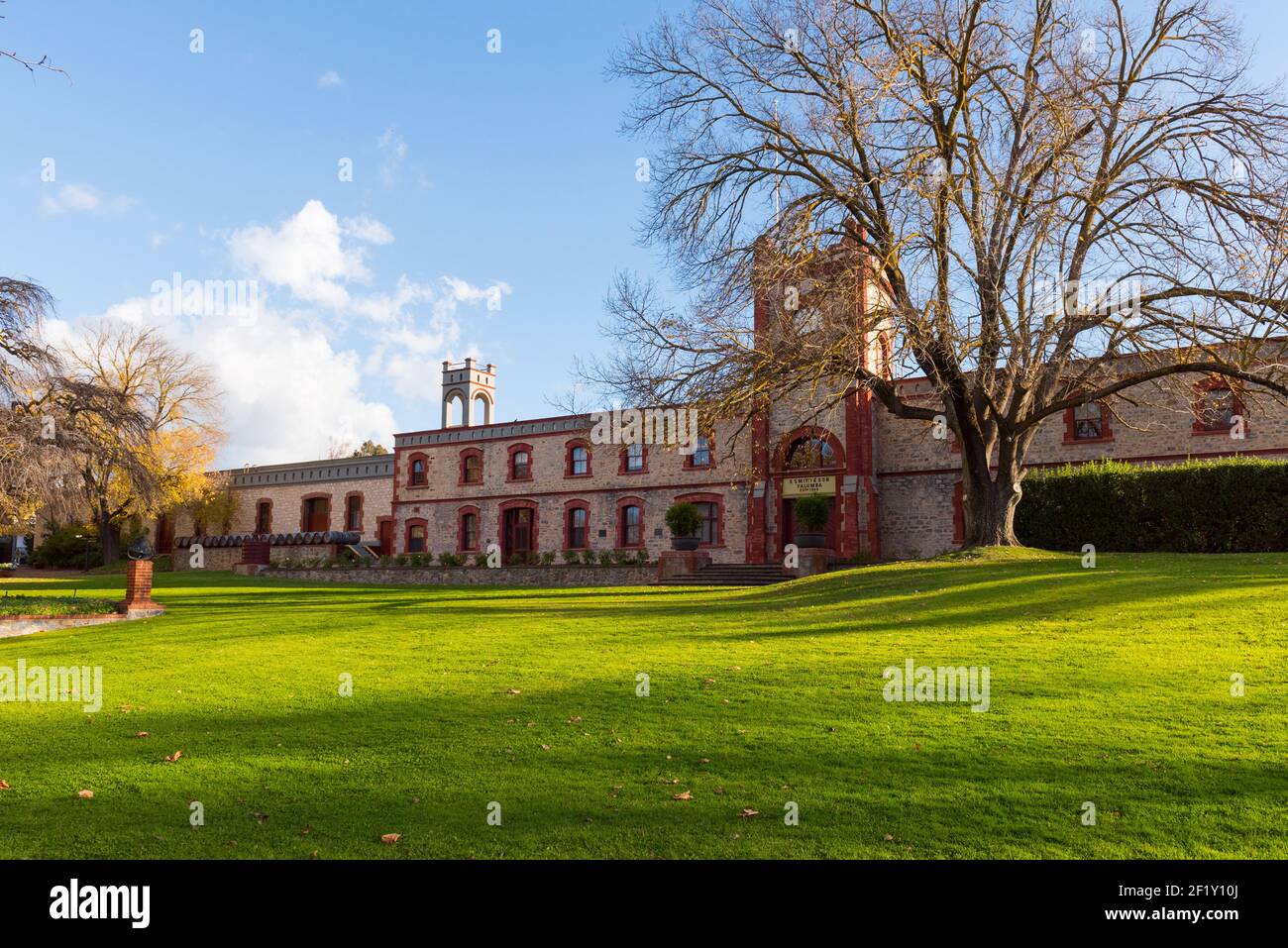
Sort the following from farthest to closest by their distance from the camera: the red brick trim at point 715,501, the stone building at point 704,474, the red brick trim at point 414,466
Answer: the red brick trim at point 414,466 → the red brick trim at point 715,501 → the stone building at point 704,474

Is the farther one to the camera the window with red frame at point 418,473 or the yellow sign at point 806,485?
the window with red frame at point 418,473

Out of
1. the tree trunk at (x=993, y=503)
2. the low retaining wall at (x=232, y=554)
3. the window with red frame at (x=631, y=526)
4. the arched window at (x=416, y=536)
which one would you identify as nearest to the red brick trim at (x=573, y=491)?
the window with red frame at (x=631, y=526)

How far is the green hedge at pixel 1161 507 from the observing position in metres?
20.1

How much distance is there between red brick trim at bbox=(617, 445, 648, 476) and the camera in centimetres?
3341

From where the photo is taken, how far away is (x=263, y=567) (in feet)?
116

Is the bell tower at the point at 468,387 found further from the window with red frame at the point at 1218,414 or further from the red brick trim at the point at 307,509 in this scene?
the window with red frame at the point at 1218,414

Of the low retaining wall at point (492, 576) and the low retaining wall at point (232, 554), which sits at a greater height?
the low retaining wall at point (232, 554)

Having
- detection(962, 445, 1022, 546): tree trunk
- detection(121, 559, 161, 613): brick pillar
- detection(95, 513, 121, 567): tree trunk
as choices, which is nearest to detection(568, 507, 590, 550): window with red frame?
detection(962, 445, 1022, 546): tree trunk

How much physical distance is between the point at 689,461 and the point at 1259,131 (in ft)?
62.8

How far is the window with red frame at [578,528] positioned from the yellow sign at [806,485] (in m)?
8.55

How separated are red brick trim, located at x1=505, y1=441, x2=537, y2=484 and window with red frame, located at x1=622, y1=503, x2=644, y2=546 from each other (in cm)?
486

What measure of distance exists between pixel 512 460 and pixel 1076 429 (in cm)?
2068

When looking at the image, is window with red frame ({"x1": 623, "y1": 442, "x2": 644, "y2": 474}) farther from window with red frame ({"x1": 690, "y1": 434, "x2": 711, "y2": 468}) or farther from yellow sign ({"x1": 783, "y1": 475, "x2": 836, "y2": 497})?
yellow sign ({"x1": 783, "y1": 475, "x2": 836, "y2": 497})
